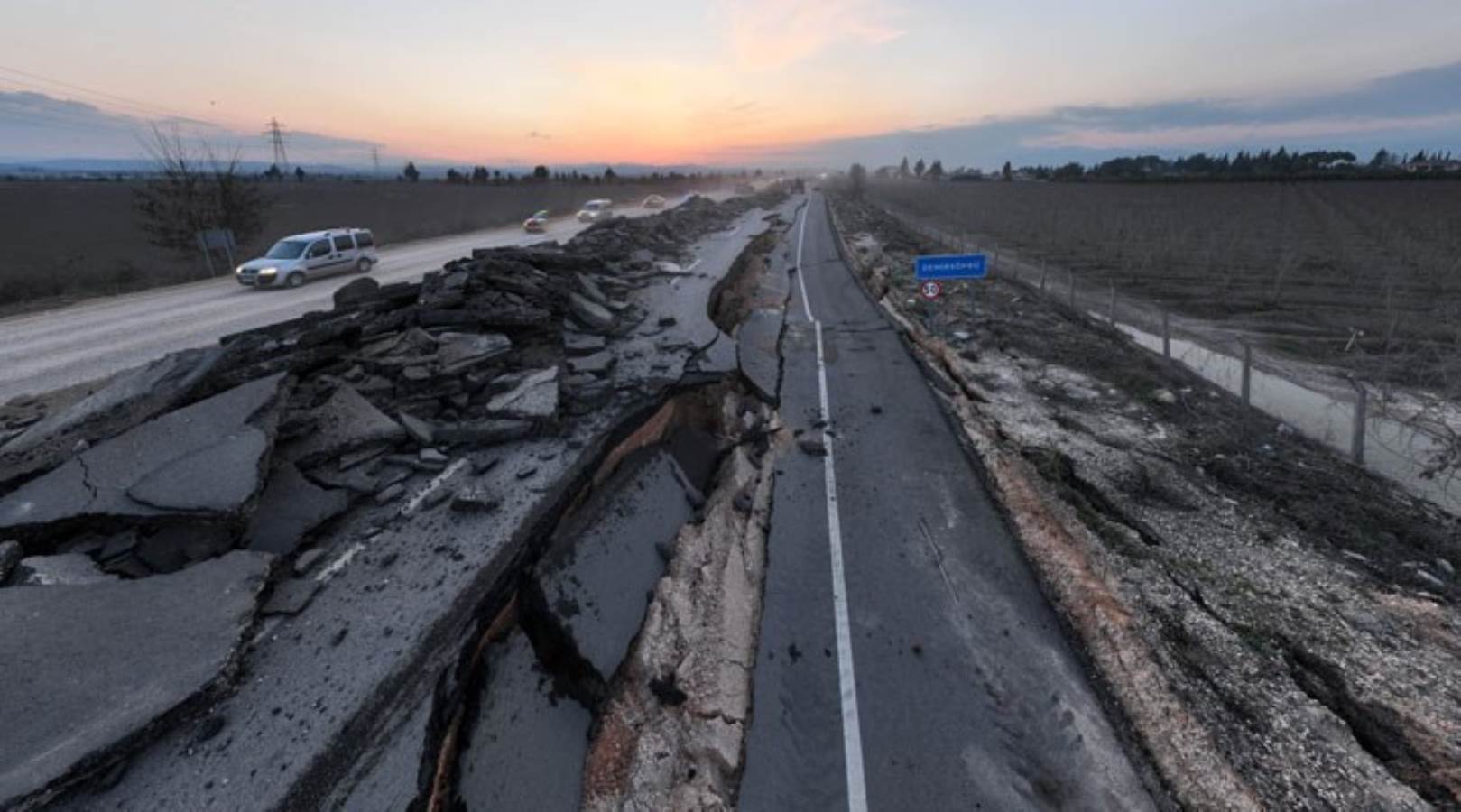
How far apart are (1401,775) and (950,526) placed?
3.92 m

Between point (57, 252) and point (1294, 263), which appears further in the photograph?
point (57, 252)

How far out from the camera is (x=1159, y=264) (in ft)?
90.1

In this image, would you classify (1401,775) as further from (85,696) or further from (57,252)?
(57,252)

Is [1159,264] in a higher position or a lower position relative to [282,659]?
higher

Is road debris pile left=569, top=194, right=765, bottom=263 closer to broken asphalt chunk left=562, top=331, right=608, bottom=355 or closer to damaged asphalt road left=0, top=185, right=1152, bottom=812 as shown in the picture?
broken asphalt chunk left=562, top=331, right=608, bottom=355

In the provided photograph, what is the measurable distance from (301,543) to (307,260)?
19292 mm

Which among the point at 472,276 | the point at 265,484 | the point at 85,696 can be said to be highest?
the point at 472,276

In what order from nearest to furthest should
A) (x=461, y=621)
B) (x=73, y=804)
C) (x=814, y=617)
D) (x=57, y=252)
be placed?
1. (x=73, y=804)
2. (x=461, y=621)
3. (x=814, y=617)
4. (x=57, y=252)

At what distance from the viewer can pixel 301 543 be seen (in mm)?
5922

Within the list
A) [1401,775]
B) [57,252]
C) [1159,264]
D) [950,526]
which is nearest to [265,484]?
[950,526]

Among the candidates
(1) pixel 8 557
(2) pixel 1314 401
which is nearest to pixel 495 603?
(1) pixel 8 557

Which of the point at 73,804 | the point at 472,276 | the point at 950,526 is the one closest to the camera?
the point at 73,804

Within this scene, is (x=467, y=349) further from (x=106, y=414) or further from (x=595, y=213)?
(x=595, y=213)

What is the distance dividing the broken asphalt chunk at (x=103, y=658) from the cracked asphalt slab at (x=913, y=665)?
398 cm
